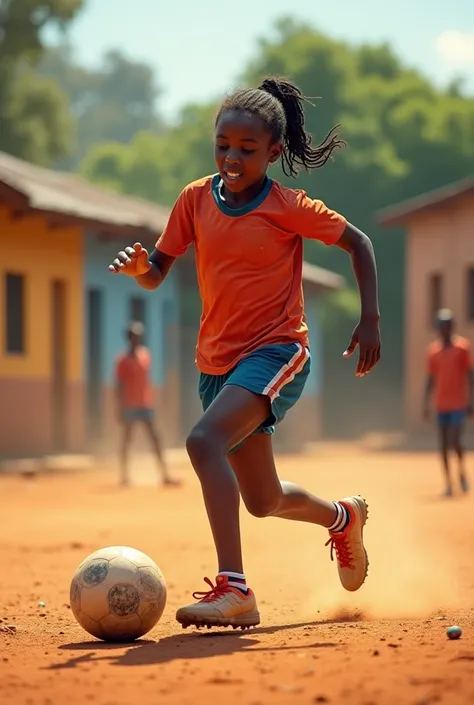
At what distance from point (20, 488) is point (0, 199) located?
5.44m

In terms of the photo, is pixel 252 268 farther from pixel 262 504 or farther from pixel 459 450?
pixel 459 450

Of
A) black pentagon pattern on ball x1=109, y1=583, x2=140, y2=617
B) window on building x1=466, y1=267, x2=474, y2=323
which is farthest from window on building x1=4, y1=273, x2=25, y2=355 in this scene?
black pentagon pattern on ball x1=109, y1=583, x2=140, y2=617

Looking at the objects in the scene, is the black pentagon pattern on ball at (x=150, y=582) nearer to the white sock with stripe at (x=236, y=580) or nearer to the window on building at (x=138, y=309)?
the white sock with stripe at (x=236, y=580)

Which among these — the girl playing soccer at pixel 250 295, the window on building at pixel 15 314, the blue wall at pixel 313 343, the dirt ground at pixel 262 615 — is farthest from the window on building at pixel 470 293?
the girl playing soccer at pixel 250 295

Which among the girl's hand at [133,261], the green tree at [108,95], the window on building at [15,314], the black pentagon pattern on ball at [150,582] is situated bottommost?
the black pentagon pattern on ball at [150,582]

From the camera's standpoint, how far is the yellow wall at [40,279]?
22.5 metres

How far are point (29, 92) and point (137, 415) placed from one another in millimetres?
25980

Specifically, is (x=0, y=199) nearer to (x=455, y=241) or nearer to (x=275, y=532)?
(x=275, y=532)

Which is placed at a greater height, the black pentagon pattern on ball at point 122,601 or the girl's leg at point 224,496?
the girl's leg at point 224,496

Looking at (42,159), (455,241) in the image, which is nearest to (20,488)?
(455,241)

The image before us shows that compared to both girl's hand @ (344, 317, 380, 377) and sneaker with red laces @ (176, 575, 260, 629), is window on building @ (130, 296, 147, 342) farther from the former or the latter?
sneaker with red laces @ (176, 575, 260, 629)

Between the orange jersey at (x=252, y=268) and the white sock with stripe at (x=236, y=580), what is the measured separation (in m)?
0.85

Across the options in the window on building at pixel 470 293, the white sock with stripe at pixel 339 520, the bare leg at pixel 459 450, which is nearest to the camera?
the white sock with stripe at pixel 339 520

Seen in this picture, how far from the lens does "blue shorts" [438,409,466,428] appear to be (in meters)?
16.2
